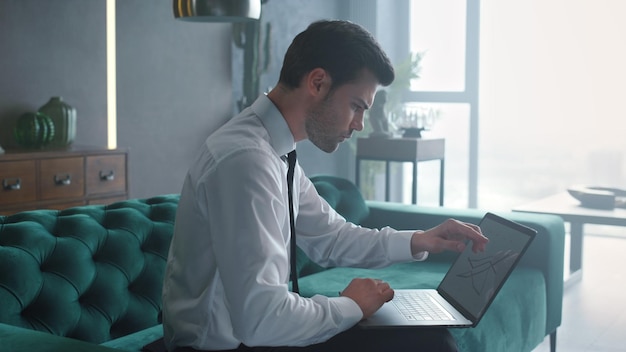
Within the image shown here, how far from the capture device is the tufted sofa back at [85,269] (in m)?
1.91

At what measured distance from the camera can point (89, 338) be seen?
2043mm

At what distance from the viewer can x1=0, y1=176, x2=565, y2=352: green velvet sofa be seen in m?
Answer: 1.89

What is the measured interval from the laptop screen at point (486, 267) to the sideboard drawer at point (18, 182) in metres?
2.52

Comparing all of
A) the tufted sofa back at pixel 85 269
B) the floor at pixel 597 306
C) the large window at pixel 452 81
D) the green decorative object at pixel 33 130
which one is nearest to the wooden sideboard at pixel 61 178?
the green decorative object at pixel 33 130

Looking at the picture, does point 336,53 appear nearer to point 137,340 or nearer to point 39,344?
point 39,344

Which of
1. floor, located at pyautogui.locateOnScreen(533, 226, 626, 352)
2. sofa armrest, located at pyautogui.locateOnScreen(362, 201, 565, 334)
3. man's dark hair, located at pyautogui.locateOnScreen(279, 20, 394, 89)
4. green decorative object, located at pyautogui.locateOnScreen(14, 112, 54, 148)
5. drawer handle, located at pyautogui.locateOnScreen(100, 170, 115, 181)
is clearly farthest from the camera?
drawer handle, located at pyautogui.locateOnScreen(100, 170, 115, 181)

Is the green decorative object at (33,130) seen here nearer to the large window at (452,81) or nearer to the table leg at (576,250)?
the table leg at (576,250)

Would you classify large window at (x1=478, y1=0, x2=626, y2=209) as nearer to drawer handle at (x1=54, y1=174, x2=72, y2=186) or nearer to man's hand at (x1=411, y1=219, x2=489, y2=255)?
drawer handle at (x1=54, y1=174, x2=72, y2=186)

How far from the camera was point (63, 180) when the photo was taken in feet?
13.0

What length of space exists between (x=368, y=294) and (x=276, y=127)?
38cm

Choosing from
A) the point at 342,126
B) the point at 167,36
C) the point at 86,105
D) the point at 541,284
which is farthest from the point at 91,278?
the point at 167,36

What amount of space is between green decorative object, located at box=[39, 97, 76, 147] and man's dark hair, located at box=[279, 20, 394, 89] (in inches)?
116

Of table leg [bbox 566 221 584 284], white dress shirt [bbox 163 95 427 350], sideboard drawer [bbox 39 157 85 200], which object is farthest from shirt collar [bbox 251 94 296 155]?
table leg [bbox 566 221 584 284]

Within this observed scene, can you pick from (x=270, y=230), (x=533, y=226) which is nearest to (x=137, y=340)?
(x=270, y=230)
